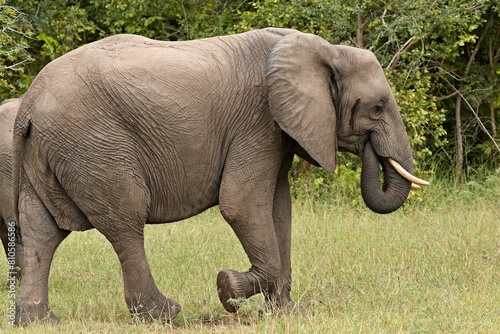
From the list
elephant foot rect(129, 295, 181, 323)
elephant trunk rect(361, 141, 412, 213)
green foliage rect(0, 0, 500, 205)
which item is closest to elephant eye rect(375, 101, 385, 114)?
elephant trunk rect(361, 141, 412, 213)

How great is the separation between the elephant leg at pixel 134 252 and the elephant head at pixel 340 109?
3.54 ft

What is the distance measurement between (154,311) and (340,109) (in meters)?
1.81

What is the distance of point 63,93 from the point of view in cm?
680

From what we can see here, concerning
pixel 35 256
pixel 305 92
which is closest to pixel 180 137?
pixel 305 92

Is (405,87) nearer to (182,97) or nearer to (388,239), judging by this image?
(388,239)

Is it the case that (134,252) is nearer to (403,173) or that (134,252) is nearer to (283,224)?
(283,224)

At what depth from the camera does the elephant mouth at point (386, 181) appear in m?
7.21

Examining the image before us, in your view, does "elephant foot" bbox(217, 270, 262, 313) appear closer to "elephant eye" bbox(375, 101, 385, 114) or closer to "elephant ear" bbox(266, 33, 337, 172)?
"elephant ear" bbox(266, 33, 337, 172)

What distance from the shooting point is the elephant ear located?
684 centimetres

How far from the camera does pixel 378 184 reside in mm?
7242

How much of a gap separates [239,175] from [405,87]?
19.7ft

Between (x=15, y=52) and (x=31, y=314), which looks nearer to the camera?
(x=31, y=314)

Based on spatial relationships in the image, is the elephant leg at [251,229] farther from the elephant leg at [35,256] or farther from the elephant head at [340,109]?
the elephant leg at [35,256]

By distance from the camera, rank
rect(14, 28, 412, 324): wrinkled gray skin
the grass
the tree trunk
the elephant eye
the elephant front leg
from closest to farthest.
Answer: the grass < rect(14, 28, 412, 324): wrinkled gray skin < the elephant front leg < the elephant eye < the tree trunk
